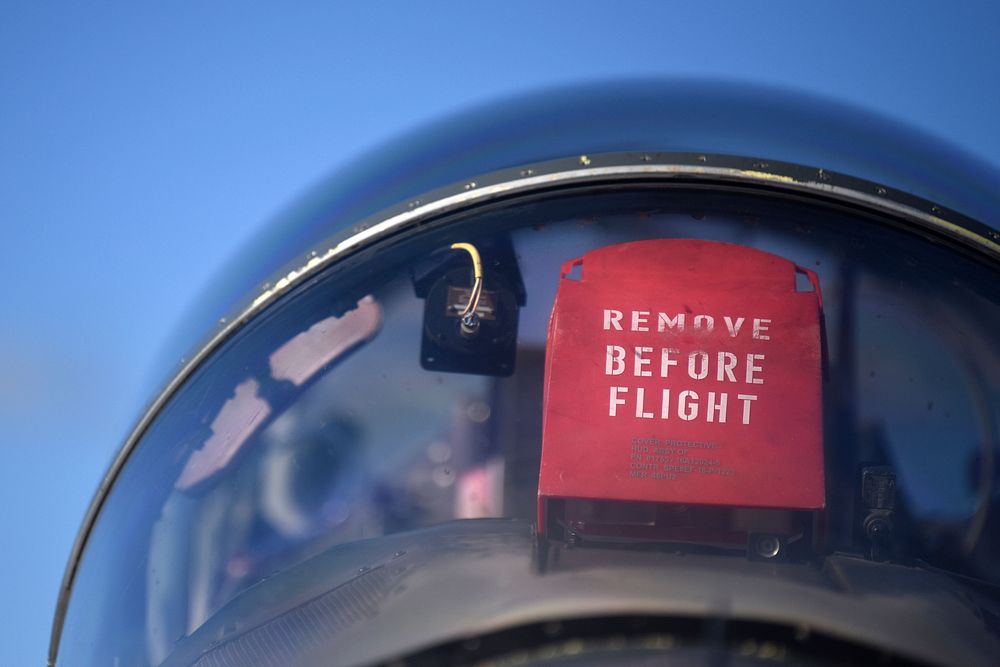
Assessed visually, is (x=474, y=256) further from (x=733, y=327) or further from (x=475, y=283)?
(x=733, y=327)

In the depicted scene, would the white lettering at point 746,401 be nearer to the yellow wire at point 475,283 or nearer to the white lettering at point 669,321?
the white lettering at point 669,321

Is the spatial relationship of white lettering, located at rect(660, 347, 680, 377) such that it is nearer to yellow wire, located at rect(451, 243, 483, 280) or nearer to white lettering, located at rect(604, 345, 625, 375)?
white lettering, located at rect(604, 345, 625, 375)

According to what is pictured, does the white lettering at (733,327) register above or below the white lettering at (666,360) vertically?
above

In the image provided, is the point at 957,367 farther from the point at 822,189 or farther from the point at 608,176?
the point at 608,176

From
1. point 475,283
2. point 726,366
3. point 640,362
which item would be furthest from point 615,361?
point 475,283

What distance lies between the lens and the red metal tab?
4.36 ft

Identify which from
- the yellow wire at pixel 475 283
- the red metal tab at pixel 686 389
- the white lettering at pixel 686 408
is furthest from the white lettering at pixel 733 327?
the yellow wire at pixel 475 283

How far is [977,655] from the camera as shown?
1.23 m

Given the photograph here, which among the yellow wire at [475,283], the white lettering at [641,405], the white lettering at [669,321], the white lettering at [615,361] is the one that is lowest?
the white lettering at [641,405]

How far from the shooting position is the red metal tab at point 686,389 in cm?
133

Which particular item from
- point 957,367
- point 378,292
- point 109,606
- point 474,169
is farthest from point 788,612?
point 109,606

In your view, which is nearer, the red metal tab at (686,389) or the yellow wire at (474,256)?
the red metal tab at (686,389)

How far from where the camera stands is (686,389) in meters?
1.35

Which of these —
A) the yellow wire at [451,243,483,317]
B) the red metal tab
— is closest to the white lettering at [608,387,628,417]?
the red metal tab
